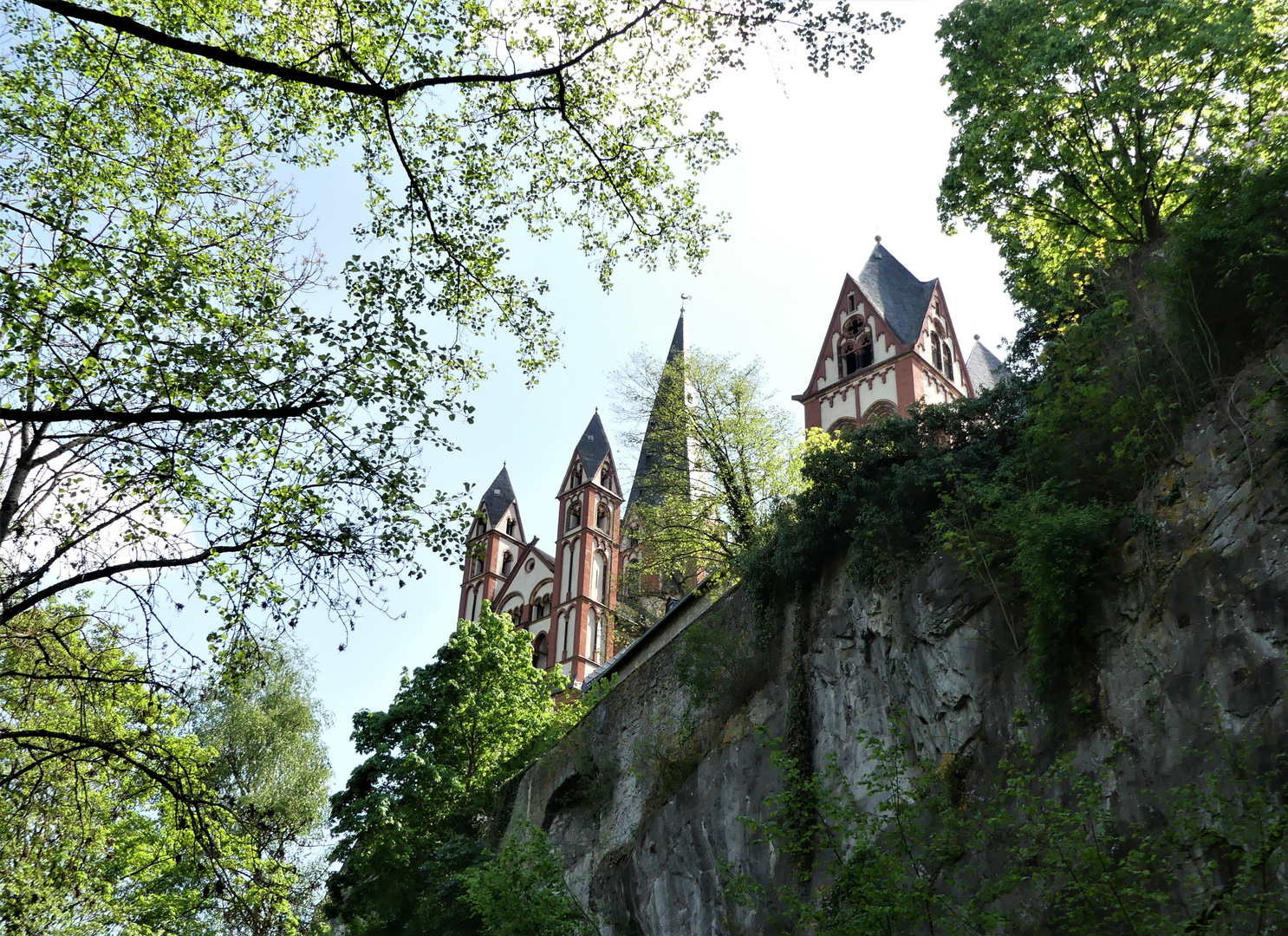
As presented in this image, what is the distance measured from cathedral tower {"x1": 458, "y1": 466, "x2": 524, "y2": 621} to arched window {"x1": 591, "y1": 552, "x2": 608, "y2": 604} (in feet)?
20.6

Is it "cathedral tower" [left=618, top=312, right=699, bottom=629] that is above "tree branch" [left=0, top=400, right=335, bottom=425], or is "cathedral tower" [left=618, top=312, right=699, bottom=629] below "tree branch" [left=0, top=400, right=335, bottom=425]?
above

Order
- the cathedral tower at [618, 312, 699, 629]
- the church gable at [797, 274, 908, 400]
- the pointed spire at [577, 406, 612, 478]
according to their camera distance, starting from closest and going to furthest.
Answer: the cathedral tower at [618, 312, 699, 629] → the church gable at [797, 274, 908, 400] → the pointed spire at [577, 406, 612, 478]

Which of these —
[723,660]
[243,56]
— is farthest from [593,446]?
[243,56]

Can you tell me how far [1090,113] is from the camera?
15.3 metres

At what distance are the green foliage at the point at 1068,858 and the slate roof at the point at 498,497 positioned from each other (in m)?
45.7

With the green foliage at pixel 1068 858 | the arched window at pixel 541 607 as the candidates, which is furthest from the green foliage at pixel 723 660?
the arched window at pixel 541 607

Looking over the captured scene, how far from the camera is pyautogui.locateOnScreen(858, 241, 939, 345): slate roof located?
1404 inches

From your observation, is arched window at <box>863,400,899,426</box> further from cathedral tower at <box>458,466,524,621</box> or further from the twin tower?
cathedral tower at <box>458,466,524,621</box>

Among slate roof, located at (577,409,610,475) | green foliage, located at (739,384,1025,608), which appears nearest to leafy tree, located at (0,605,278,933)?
green foliage, located at (739,384,1025,608)

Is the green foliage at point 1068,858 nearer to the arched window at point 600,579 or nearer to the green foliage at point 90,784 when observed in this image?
the green foliage at point 90,784

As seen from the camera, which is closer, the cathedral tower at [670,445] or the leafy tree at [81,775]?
the leafy tree at [81,775]

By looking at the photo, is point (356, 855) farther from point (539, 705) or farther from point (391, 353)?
point (391, 353)

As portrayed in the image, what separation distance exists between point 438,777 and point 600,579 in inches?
1043

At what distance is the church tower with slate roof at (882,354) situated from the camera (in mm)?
33938
